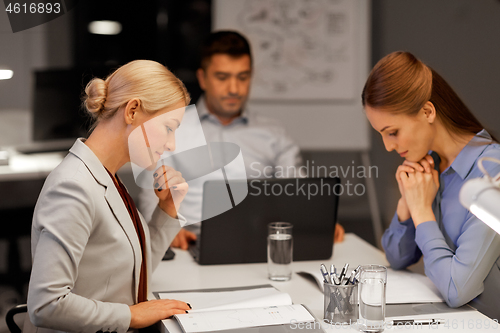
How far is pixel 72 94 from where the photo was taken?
9.14 feet

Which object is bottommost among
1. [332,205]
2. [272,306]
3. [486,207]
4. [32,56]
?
[272,306]

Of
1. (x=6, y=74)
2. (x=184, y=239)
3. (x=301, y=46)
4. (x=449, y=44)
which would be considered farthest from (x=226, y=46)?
(x=449, y=44)

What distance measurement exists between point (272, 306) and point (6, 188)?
223 cm

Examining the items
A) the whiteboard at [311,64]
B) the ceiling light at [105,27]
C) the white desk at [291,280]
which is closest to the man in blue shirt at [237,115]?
the whiteboard at [311,64]

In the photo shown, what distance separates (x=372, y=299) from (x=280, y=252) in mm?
392

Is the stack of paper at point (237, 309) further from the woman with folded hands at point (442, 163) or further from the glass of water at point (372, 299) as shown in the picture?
the woman with folded hands at point (442, 163)

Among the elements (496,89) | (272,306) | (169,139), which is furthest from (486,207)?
(496,89)

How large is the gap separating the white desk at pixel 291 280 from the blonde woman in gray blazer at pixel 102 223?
0.14m

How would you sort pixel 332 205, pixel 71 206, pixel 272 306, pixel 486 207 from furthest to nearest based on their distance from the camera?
1. pixel 332 205
2. pixel 272 306
3. pixel 71 206
4. pixel 486 207

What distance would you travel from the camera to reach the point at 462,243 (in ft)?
3.85

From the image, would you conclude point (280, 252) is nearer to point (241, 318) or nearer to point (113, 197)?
point (241, 318)

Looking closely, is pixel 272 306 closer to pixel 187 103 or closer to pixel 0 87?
pixel 187 103

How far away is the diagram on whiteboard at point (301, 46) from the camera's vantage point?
3.20 meters

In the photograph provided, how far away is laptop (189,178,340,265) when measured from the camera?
1.43m
